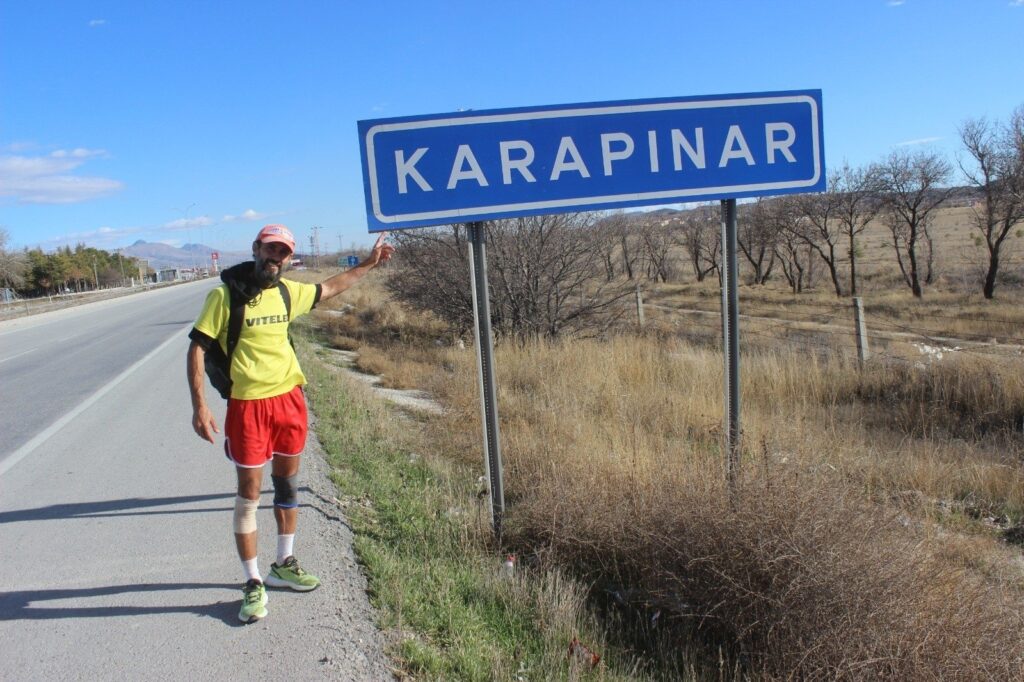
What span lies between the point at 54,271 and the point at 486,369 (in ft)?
282

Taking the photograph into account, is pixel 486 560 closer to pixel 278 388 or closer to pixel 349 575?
pixel 349 575

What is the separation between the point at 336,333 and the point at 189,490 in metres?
13.0

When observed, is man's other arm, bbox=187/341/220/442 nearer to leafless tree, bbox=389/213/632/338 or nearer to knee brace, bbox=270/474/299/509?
knee brace, bbox=270/474/299/509

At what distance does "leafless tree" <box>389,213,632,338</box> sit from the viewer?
1232cm

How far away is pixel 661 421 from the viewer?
263 inches

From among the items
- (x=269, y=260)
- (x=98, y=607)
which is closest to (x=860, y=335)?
(x=269, y=260)

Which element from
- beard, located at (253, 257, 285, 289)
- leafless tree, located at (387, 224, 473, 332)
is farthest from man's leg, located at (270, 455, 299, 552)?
leafless tree, located at (387, 224, 473, 332)

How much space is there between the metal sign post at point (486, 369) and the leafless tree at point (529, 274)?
7783 millimetres

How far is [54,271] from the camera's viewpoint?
242ft

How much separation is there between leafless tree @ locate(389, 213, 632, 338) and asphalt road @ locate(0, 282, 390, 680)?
6.30 meters

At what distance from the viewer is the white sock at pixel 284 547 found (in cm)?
326

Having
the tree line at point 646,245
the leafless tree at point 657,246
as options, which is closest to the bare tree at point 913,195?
the tree line at point 646,245

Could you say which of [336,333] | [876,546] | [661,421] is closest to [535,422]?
[661,421]

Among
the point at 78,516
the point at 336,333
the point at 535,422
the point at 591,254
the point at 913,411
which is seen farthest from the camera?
the point at 336,333
